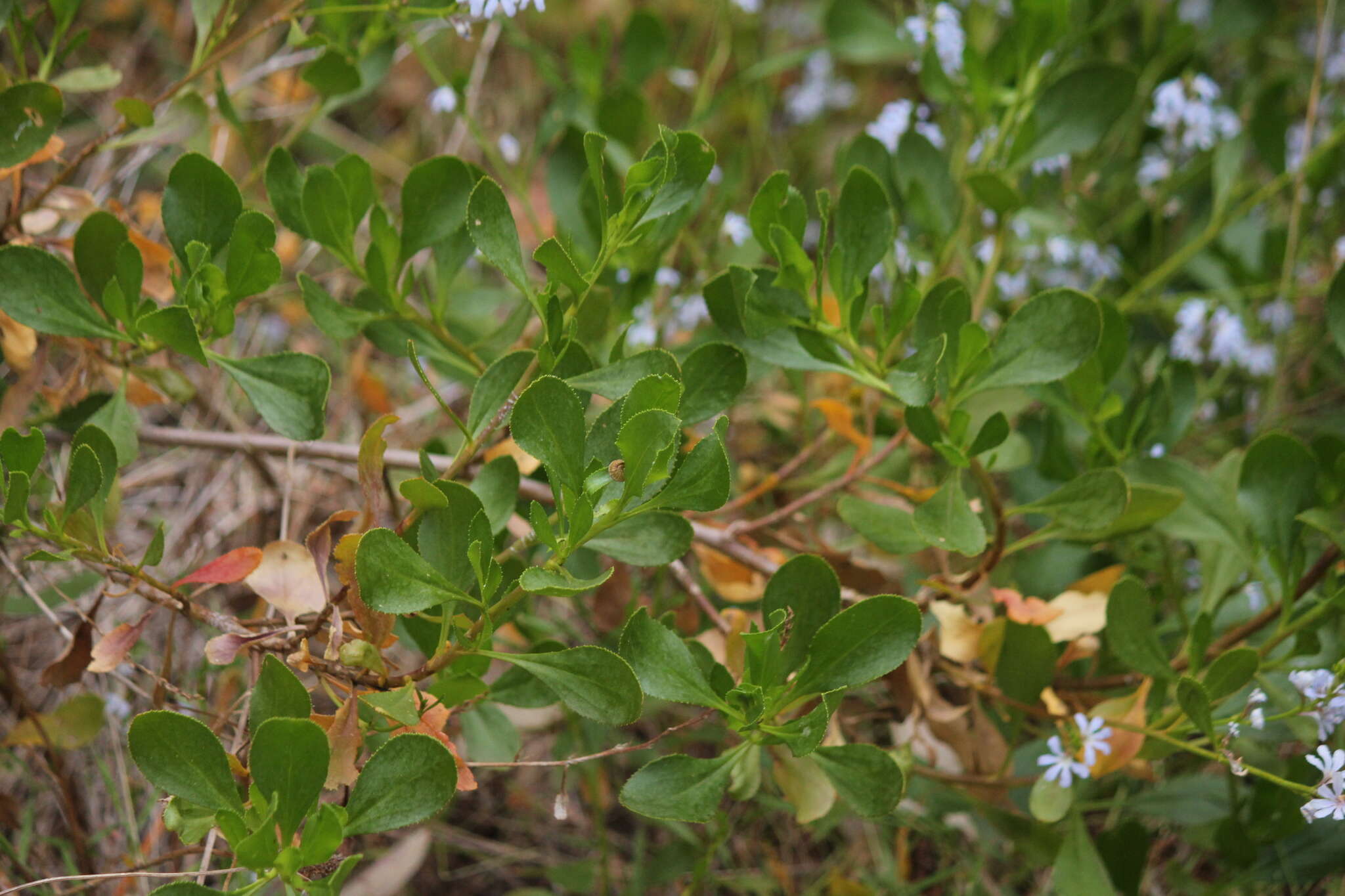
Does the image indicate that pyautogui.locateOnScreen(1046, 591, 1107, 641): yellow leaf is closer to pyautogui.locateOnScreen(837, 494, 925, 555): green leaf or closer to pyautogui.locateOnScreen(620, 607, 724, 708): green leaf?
pyautogui.locateOnScreen(837, 494, 925, 555): green leaf

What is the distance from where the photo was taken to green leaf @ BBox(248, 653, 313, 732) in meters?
0.85

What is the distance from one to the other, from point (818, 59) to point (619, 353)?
1.69 metres

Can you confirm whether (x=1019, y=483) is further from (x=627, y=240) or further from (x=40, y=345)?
(x=40, y=345)

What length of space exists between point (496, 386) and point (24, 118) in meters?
0.53

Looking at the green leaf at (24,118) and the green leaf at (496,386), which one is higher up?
the green leaf at (24,118)

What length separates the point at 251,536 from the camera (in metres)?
1.62

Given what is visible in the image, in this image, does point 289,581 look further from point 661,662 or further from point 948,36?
point 948,36

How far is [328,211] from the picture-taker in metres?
1.02

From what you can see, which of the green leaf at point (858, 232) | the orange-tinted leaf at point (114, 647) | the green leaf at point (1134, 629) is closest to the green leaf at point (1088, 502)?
the green leaf at point (1134, 629)

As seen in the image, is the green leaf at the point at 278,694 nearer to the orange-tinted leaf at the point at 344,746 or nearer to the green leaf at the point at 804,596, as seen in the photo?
the orange-tinted leaf at the point at 344,746

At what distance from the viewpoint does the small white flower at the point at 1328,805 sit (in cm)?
93

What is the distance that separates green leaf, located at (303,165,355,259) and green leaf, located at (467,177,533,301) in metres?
0.19

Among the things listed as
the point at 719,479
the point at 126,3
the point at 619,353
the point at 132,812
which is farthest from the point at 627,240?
the point at 126,3

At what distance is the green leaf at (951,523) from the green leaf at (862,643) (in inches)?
4.2
